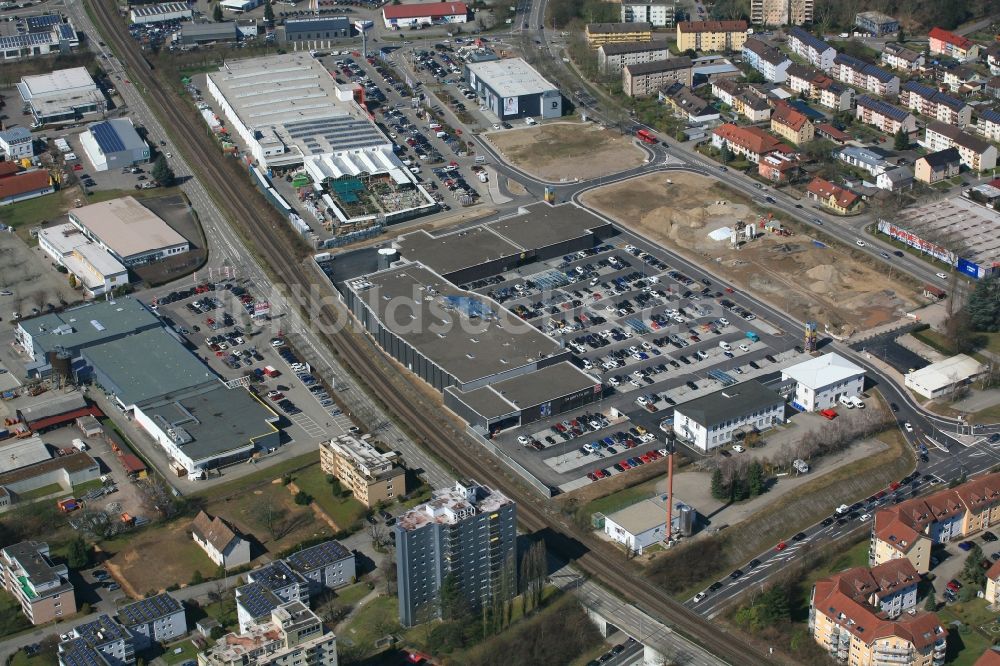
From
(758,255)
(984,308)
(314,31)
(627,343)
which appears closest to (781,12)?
(314,31)

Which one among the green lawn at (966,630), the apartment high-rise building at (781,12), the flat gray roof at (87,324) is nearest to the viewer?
the green lawn at (966,630)

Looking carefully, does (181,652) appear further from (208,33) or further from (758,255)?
(208,33)

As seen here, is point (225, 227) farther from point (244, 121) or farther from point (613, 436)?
point (613, 436)

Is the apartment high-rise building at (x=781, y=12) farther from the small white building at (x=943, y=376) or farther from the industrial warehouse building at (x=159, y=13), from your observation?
the small white building at (x=943, y=376)

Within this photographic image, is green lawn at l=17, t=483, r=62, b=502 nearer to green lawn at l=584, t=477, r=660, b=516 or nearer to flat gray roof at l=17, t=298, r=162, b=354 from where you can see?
flat gray roof at l=17, t=298, r=162, b=354

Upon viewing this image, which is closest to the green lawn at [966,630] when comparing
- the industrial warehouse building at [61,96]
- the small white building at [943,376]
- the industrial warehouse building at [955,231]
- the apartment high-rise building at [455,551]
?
the small white building at [943,376]
